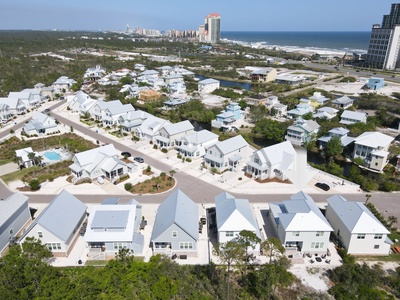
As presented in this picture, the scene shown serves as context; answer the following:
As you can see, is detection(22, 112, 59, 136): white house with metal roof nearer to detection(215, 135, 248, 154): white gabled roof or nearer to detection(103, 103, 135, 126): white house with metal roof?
detection(103, 103, 135, 126): white house with metal roof

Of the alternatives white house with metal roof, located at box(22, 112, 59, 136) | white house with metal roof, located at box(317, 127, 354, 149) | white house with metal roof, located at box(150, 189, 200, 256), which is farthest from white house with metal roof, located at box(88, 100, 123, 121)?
white house with metal roof, located at box(317, 127, 354, 149)

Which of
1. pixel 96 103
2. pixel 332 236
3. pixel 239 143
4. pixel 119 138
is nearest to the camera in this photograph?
pixel 332 236

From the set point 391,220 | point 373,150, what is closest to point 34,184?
point 391,220

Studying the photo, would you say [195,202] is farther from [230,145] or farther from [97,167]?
[97,167]

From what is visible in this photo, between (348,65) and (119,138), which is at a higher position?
(348,65)

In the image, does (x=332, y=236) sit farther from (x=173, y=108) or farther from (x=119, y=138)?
(x=173, y=108)

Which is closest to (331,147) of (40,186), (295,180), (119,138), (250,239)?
(295,180)

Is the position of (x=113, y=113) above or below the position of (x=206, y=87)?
below
